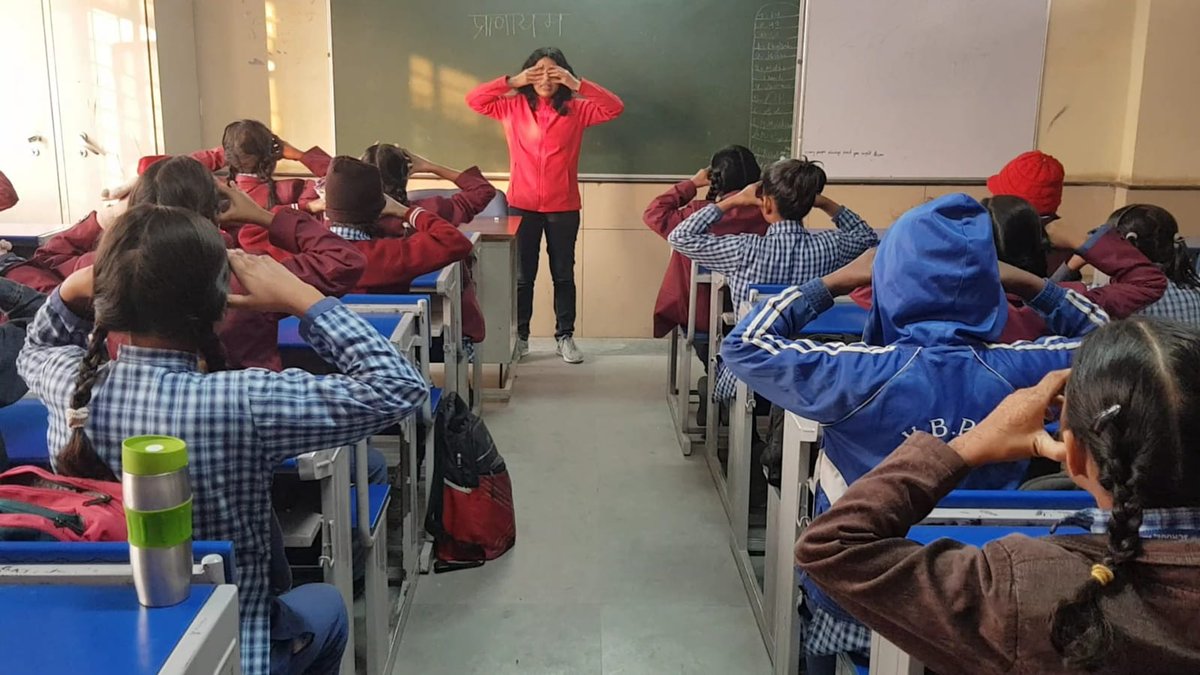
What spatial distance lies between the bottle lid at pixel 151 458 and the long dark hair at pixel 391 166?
9.33 feet

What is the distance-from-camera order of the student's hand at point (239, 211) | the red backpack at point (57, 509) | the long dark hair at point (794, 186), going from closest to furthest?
1. the red backpack at point (57, 509)
2. the student's hand at point (239, 211)
3. the long dark hair at point (794, 186)

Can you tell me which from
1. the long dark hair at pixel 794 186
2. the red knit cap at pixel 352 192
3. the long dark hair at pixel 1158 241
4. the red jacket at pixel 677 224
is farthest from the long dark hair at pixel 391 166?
the long dark hair at pixel 1158 241

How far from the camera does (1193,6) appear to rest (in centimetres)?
555

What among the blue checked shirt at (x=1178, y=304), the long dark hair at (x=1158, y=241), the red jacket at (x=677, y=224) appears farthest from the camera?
the red jacket at (x=677, y=224)

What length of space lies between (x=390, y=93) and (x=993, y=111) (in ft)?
11.4

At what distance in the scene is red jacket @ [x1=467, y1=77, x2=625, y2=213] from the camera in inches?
216

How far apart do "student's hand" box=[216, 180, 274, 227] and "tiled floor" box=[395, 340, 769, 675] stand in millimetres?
1159

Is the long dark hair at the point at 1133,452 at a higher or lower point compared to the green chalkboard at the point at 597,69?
lower

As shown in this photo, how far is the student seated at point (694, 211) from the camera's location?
4.03 m

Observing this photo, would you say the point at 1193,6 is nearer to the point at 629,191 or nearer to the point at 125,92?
the point at 629,191

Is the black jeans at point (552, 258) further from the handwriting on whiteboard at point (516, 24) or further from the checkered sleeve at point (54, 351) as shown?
the checkered sleeve at point (54, 351)

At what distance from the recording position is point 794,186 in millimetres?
3359

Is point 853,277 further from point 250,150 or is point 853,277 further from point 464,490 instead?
point 250,150

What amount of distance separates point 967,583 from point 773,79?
5147mm
